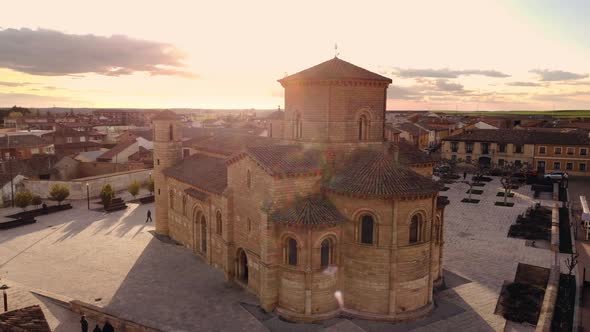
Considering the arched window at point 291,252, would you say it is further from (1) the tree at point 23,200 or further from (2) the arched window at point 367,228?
(1) the tree at point 23,200

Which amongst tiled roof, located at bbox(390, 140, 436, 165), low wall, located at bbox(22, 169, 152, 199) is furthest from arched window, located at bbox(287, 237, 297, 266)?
low wall, located at bbox(22, 169, 152, 199)

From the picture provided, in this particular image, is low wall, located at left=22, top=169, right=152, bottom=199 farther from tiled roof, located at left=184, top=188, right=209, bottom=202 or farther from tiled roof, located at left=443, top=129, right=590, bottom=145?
tiled roof, located at left=443, top=129, right=590, bottom=145

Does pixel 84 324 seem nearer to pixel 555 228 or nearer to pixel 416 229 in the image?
pixel 416 229

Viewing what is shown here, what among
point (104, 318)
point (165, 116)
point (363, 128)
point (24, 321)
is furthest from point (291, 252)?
point (165, 116)

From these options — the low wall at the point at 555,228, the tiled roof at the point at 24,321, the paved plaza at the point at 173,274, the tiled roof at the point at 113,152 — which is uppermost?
the tiled roof at the point at 113,152

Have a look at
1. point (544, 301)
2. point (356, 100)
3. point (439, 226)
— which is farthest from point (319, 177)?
point (544, 301)

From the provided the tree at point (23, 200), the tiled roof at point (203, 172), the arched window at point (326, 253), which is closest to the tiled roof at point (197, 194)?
the tiled roof at point (203, 172)

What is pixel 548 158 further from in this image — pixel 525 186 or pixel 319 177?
pixel 319 177
